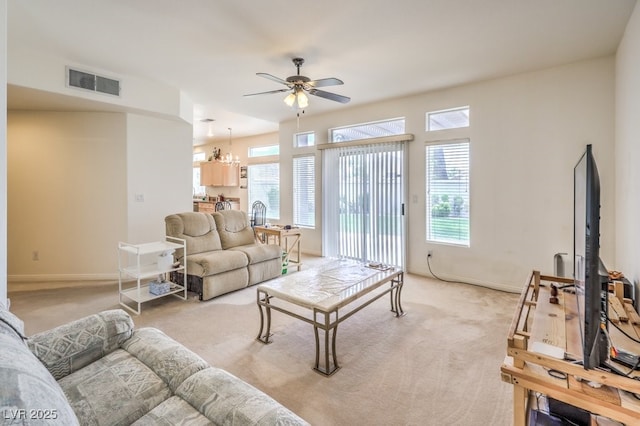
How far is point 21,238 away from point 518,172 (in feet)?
22.0

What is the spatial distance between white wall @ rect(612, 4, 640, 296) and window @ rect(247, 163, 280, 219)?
246 inches

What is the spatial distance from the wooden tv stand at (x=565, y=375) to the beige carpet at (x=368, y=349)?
64cm

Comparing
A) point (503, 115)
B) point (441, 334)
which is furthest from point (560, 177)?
point (441, 334)

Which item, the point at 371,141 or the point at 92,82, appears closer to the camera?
the point at 92,82

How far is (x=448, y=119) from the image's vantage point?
14.4ft

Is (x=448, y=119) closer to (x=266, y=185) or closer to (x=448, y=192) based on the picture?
(x=448, y=192)

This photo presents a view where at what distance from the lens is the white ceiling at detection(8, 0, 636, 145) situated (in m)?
2.46

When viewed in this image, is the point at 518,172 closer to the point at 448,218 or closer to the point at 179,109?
the point at 448,218

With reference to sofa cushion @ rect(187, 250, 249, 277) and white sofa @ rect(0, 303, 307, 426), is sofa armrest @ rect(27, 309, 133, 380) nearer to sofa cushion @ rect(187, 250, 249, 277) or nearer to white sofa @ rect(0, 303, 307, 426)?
white sofa @ rect(0, 303, 307, 426)

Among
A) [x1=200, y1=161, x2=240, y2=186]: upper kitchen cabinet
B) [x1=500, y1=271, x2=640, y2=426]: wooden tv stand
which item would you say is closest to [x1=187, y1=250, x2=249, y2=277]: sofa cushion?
[x1=500, y1=271, x2=640, y2=426]: wooden tv stand

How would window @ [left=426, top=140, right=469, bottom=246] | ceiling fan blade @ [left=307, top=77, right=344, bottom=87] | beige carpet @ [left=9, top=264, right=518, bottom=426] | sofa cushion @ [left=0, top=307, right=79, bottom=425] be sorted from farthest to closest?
window @ [left=426, top=140, right=469, bottom=246]
ceiling fan blade @ [left=307, top=77, right=344, bottom=87]
beige carpet @ [left=9, top=264, right=518, bottom=426]
sofa cushion @ [left=0, top=307, right=79, bottom=425]

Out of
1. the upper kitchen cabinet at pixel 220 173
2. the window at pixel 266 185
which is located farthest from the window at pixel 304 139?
the upper kitchen cabinet at pixel 220 173

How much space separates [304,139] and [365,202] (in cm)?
191

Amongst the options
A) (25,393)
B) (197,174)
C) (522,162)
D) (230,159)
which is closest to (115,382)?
(25,393)
